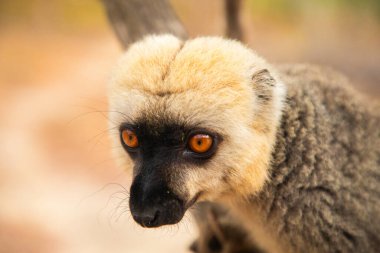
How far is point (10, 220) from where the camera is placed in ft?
30.1

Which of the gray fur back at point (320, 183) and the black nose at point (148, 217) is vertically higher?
the gray fur back at point (320, 183)

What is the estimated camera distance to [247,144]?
3637 mm

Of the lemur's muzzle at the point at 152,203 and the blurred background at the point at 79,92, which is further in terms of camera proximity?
the blurred background at the point at 79,92

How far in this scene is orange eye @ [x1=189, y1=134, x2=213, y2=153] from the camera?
3.54 m

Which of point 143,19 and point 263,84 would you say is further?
point 143,19

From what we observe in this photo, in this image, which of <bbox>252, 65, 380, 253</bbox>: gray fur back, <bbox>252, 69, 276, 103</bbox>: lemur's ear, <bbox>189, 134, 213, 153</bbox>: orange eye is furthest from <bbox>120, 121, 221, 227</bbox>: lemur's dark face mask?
<bbox>252, 65, 380, 253</bbox>: gray fur back

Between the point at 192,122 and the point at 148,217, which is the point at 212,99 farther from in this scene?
the point at 148,217

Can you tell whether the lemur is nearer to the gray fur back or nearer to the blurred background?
the gray fur back

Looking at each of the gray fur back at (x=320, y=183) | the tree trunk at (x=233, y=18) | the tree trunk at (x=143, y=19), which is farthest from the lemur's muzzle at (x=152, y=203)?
the tree trunk at (x=233, y=18)

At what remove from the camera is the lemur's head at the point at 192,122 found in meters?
3.45

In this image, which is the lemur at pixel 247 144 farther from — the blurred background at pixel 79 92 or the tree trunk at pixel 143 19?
the blurred background at pixel 79 92

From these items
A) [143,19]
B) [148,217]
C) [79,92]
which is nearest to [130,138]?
[148,217]

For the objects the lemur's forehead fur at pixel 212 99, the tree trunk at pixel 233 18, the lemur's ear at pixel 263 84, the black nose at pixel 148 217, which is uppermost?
the tree trunk at pixel 233 18

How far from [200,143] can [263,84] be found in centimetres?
66
